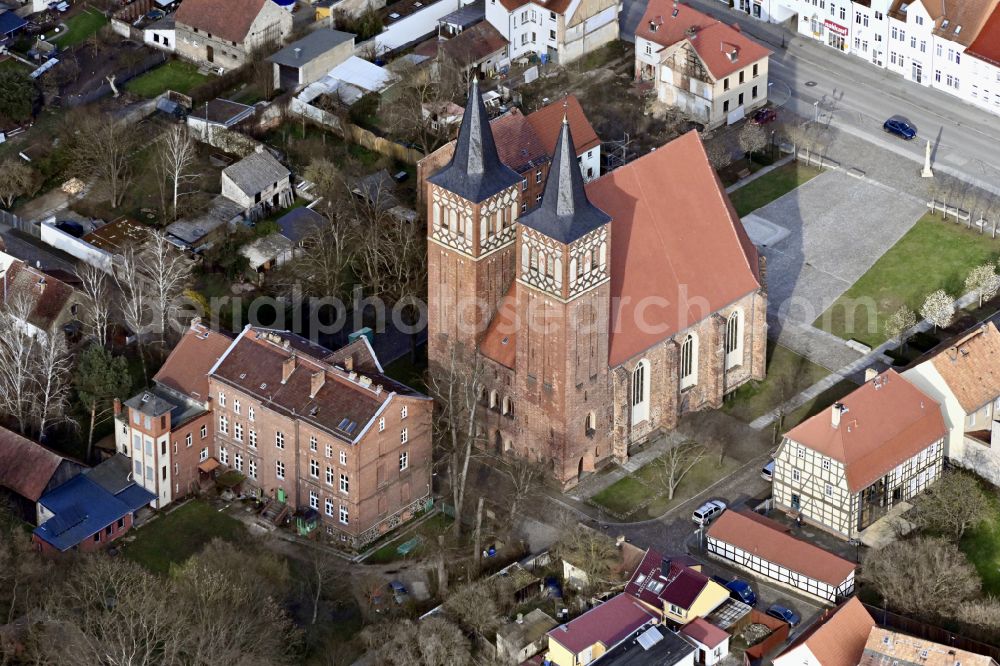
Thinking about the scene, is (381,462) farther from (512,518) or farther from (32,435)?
(32,435)

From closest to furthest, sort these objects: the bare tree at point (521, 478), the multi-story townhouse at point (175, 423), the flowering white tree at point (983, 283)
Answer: the bare tree at point (521, 478) → the multi-story townhouse at point (175, 423) → the flowering white tree at point (983, 283)

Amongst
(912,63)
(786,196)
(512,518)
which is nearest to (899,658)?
(512,518)

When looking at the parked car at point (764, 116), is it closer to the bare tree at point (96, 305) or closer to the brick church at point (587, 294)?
the brick church at point (587, 294)

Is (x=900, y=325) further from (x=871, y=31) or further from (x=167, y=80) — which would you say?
(x=167, y=80)

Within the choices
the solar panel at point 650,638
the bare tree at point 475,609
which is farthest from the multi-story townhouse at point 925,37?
the bare tree at point 475,609

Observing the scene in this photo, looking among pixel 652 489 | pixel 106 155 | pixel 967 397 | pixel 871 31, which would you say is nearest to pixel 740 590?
pixel 652 489

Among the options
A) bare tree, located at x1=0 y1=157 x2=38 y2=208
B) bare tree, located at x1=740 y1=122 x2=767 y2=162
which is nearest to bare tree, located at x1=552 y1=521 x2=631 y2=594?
bare tree, located at x1=740 y1=122 x2=767 y2=162

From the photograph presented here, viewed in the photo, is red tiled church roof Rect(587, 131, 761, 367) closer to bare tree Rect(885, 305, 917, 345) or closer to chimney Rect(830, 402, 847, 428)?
bare tree Rect(885, 305, 917, 345)
